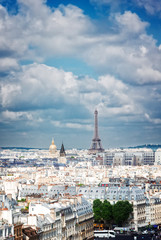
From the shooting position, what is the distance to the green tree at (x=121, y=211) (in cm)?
7950

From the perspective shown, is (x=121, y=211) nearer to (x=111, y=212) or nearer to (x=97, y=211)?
(x=111, y=212)

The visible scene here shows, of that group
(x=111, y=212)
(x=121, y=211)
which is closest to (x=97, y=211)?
(x=111, y=212)

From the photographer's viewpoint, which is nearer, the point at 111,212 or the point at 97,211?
the point at 97,211

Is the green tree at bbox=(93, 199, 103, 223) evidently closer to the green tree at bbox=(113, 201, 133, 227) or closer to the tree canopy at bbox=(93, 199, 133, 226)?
the tree canopy at bbox=(93, 199, 133, 226)

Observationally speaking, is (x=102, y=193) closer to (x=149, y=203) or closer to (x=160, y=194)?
(x=149, y=203)

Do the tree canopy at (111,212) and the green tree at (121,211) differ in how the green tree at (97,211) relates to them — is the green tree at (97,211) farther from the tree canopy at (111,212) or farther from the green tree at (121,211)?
the green tree at (121,211)

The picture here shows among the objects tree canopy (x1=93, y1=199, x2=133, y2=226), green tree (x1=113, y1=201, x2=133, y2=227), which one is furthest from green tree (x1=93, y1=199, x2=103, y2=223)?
green tree (x1=113, y1=201, x2=133, y2=227)

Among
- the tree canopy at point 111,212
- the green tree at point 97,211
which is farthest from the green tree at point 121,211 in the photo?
the green tree at point 97,211

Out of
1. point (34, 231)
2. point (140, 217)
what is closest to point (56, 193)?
point (140, 217)

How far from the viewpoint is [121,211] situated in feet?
263

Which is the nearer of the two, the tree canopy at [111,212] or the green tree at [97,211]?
the green tree at [97,211]

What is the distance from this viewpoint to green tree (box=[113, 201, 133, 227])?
3130 inches

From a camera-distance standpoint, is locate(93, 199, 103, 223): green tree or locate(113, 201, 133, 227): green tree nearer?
locate(93, 199, 103, 223): green tree

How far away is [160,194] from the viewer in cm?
9656
